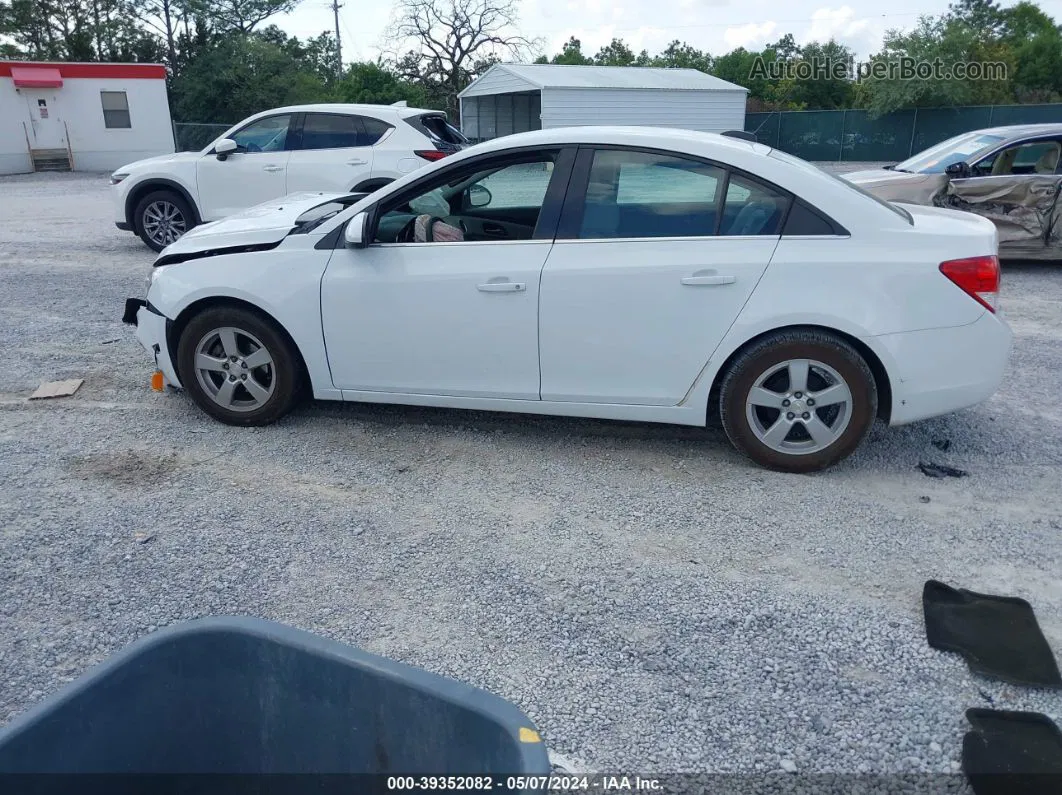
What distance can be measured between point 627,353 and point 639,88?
30077 millimetres

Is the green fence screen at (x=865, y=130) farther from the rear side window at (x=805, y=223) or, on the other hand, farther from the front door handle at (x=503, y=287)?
the front door handle at (x=503, y=287)

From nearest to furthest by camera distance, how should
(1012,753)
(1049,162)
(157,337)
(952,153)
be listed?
(1012,753)
(157,337)
(1049,162)
(952,153)

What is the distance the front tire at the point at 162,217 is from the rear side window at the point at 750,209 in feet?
26.6

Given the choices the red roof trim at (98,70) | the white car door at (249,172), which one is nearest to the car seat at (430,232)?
the white car door at (249,172)

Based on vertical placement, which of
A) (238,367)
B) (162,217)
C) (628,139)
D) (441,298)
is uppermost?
(628,139)

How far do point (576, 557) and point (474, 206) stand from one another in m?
2.45

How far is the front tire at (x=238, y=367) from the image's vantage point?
4.98 m

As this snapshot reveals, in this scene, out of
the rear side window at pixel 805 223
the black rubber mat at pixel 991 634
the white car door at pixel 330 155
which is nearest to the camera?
the black rubber mat at pixel 991 634

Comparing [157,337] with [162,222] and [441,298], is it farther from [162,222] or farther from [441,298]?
[162,222]

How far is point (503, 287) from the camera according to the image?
4.57m

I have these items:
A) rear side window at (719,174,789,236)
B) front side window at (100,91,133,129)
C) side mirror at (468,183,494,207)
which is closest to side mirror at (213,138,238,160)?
side mirror at (468,183,494,207)

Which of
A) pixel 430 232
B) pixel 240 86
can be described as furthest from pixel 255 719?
pixel 240 86

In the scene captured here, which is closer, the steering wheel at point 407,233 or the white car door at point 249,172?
the steering wheel at point 407,233

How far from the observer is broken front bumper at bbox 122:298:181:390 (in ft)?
17.0
